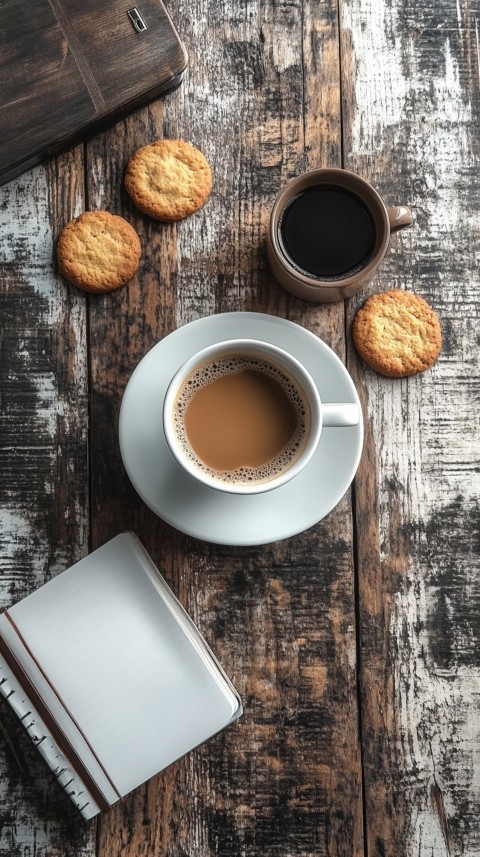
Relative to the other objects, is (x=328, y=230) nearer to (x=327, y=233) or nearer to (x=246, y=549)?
(x=327, y=233)

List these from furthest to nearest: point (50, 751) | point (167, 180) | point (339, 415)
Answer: point (167, 180)
point (50, 751)
point (339, 415)

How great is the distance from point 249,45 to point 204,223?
1.02ft

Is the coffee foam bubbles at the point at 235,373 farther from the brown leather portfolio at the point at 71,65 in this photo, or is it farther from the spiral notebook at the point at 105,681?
the brown leather portfolio at the point at 71,65

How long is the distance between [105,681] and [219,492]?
33 cm

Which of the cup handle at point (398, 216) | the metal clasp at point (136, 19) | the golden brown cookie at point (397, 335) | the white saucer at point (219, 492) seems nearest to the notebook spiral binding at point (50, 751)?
the white saucer at point (219, 492)

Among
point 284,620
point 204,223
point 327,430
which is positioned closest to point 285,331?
point 327,430

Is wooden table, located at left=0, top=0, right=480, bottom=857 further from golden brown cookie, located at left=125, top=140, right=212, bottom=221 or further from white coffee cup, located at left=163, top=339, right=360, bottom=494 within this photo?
white coffee cup, located at left=163, top=339, right=360, bottom=494

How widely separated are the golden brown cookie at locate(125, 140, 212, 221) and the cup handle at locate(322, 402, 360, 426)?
44cm

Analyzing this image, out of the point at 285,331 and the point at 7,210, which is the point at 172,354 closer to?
the point at 285,331

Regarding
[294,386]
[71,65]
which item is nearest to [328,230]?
[294,386]

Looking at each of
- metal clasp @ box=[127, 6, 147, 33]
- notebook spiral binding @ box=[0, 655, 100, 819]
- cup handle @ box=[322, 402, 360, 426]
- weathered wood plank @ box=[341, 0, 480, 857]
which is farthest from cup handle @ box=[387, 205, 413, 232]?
notebook spiral binding @ box=[0, 655, 100, 819]

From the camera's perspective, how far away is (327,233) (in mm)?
1151

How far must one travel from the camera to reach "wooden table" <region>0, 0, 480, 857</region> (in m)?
1.20

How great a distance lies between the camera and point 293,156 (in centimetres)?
125
